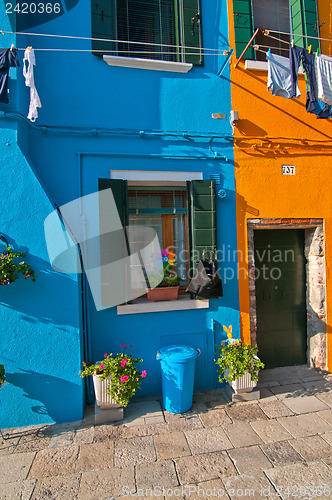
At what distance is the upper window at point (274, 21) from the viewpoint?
15.6 feet

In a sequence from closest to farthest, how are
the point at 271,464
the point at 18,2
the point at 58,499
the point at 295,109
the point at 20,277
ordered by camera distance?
the point at 58,499
the point at 271,464
the point at 20,277
the point at 18,2
the point at 295,109

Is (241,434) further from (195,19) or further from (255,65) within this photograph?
(195,19)

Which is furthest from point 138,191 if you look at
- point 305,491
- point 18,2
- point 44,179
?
point 305,491

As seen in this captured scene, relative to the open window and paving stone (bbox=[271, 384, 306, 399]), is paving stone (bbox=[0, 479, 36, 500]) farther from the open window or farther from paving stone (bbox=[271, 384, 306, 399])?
paving stone (bbox=[271, 384, 306, 399])

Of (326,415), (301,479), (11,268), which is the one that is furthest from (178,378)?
(11,268)

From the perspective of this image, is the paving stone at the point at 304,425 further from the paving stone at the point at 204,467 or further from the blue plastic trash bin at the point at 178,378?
the blue plastic trash bin at the point at 178,378

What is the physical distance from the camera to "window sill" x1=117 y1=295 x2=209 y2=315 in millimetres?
4336

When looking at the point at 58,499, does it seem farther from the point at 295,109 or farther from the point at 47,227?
the point at 295,109

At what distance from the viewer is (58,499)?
2.75 metres

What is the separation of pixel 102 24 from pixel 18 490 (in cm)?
578

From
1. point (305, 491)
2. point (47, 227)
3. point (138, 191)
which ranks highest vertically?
point (138, 191)

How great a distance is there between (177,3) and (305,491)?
6.50 m

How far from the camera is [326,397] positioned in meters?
4.38

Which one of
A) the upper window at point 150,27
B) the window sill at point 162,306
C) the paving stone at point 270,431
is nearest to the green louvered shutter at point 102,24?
the upper window at point 150,27
